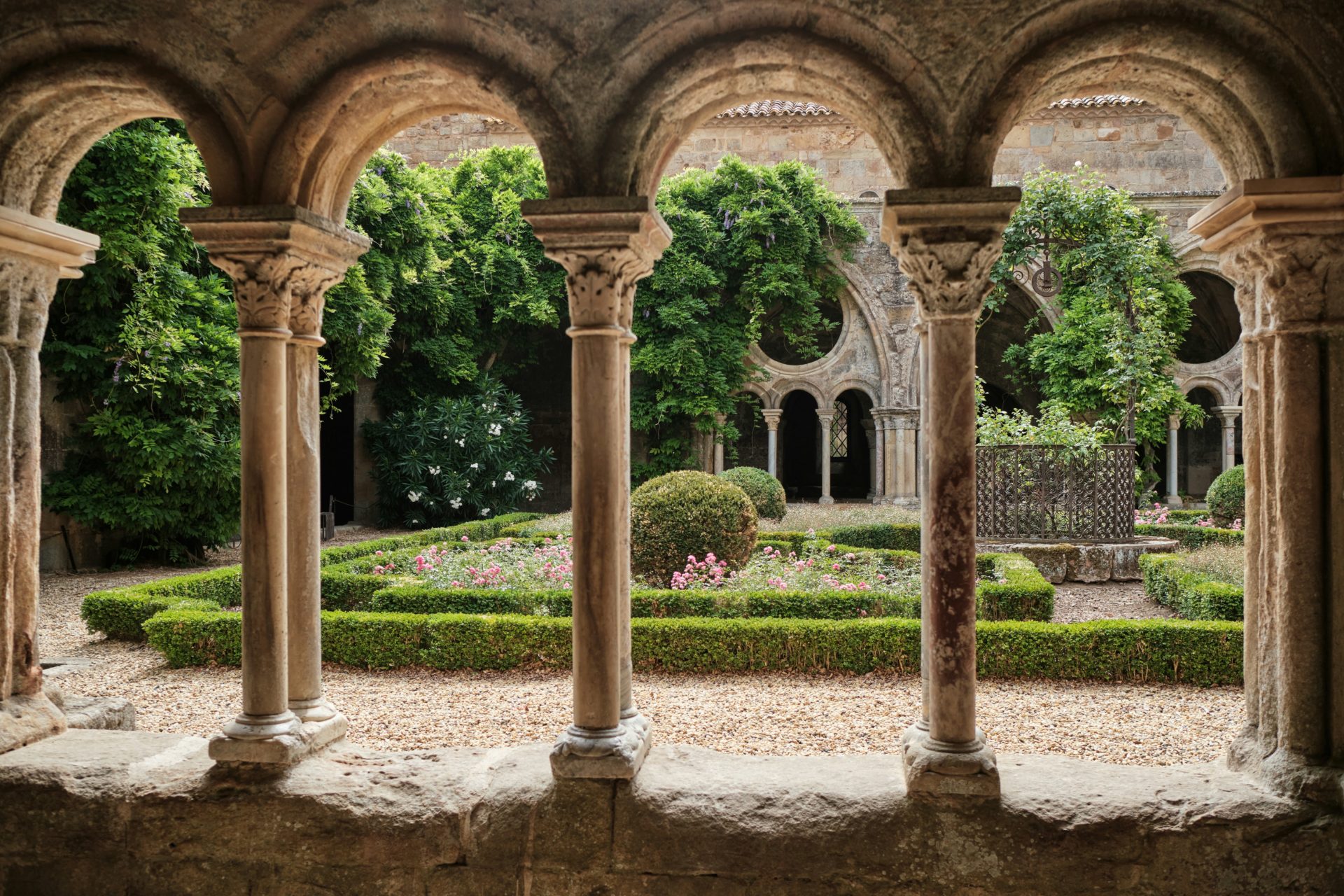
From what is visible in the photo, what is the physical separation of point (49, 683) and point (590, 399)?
2.64m

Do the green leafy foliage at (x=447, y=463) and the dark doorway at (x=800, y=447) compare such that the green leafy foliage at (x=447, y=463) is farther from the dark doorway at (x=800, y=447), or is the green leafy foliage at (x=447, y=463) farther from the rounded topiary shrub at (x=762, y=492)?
the dark doorway at (x=800, y=447)

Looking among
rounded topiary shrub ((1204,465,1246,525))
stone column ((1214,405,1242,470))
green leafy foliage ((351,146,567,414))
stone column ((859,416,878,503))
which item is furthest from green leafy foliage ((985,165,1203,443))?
green leafy foliage ((351,146,567,414))

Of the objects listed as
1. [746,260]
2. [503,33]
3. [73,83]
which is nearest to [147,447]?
[73,83]

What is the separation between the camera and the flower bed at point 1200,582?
646 centimetres

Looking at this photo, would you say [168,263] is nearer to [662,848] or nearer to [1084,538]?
[662,848]

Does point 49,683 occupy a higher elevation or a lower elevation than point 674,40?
lower

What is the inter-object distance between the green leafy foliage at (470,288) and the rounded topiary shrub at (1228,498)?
1061 centimetres

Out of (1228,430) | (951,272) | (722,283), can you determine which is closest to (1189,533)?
(1228,430)

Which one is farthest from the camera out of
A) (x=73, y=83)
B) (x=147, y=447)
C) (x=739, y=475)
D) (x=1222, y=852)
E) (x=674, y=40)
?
(x=739, y=475)

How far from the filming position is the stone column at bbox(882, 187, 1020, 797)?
113 inches

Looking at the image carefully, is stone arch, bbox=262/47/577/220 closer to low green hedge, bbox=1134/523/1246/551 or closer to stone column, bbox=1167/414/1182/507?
low green hedge, bbox=1134/523/1246/551

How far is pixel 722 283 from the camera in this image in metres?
16.3

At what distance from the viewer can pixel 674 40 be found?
2.98m

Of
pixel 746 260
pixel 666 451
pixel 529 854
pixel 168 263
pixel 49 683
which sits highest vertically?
pixel 746 260
